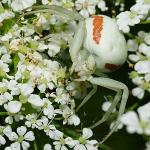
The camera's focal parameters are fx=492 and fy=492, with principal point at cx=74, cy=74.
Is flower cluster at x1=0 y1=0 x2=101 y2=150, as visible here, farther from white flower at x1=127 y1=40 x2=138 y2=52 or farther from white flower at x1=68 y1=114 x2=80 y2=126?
white flower at x1=127 y1=40 x2=138 y2=52

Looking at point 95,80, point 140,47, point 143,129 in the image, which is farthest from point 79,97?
point 143,129

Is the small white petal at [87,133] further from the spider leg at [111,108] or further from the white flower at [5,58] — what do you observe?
the white flower at [5,58]

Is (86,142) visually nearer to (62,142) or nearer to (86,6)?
(62,142)

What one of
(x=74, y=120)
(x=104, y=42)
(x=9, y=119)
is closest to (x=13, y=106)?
(x=9, y=119)

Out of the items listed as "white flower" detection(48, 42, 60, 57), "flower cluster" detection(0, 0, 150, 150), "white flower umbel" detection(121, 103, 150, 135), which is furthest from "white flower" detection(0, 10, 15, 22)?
"white flower umbel" detection(121, 103, 150, 135)

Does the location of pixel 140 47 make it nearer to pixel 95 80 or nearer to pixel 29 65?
pixel 95 80

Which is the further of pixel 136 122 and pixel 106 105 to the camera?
pixel 106 105
